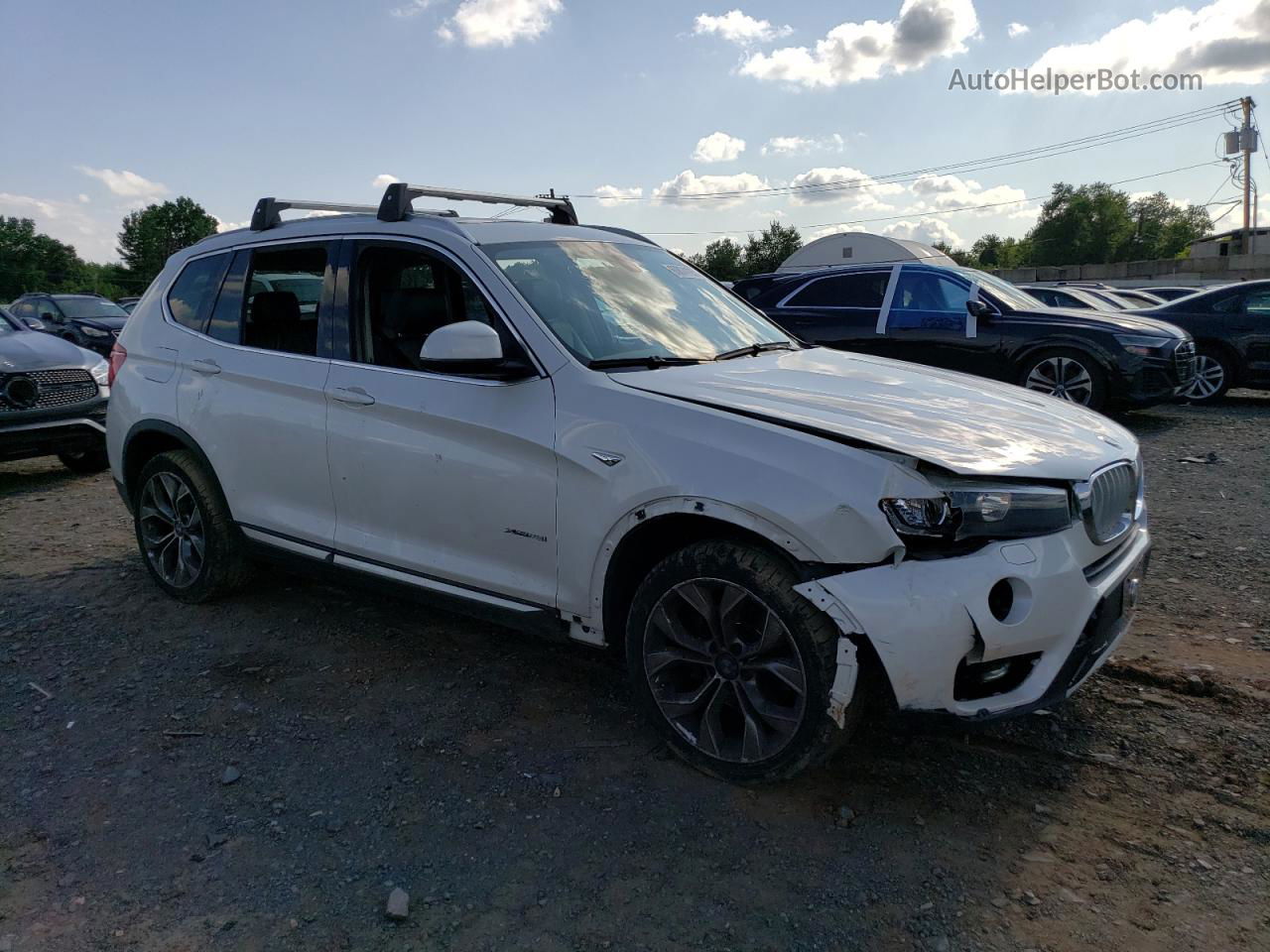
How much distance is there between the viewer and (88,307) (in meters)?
20.6

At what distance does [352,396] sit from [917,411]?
84.7 inches

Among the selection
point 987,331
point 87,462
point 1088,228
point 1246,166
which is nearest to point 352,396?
point 87,462

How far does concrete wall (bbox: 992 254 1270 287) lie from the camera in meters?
32.5

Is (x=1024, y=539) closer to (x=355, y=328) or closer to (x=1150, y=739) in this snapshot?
(x=1150, y=739)

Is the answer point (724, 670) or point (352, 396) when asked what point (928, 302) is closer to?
point (352, 396)

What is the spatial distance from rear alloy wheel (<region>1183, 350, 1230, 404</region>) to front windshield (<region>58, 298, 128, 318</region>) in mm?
20038

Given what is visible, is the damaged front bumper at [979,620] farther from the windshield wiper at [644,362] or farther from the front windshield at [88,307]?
the front windshield at [88,307]

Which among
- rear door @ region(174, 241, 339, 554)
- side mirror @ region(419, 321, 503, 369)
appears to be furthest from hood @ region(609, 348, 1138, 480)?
rear door @ region(174, 241, 339, 554)

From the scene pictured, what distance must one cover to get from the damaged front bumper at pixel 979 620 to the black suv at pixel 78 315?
778 inches

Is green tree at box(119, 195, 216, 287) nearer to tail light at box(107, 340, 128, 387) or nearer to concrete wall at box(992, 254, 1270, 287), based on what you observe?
concrete wall at box(992, 254, 1270, 287)

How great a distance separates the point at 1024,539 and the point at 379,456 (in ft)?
7.63

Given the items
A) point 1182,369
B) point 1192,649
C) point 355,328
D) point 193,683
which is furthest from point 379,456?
point 1182,369

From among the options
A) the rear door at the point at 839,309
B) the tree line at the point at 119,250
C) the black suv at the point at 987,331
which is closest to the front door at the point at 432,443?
the black suv at the point at 987,331

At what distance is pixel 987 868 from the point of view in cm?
263
